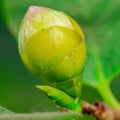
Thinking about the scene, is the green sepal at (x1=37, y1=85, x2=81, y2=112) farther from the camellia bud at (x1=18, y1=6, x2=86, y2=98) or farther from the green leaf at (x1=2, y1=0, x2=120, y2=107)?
the green leaf at (x1=2, y1=0, x2=120, y2=107)

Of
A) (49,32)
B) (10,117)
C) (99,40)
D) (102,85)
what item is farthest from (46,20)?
(99,40)

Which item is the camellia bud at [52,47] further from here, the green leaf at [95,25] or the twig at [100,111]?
the green leaf at [95,25]

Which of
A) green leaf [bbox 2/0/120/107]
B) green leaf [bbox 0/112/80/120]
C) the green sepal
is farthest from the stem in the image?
green leaf [bbox 0/112/80/120]

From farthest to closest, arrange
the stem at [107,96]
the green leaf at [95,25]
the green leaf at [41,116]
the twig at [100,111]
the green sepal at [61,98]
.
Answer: the green leaf at [95,25] → the stem at [107,96] → the twig at [100,111] → the green sepal at [61,98] → the green leaf at [41,116]

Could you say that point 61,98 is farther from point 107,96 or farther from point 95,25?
point 95,25

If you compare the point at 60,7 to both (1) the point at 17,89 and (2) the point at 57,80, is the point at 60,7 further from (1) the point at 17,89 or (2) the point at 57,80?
(2) the point at 57,80

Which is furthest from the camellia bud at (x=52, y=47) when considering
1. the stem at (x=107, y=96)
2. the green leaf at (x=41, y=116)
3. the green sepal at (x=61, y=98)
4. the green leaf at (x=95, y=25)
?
the green leaf at (x=95, y=25)
